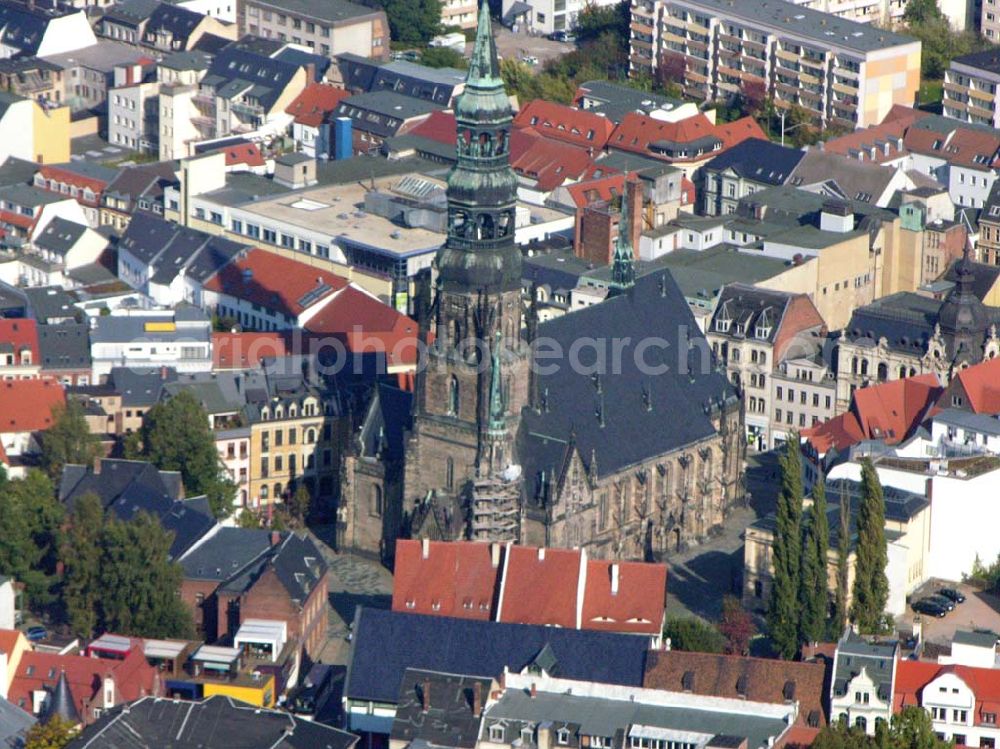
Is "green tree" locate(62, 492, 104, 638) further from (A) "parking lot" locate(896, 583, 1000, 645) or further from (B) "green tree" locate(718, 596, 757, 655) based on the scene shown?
(A) "parking lot" locate(896, 583, 1000, 645)

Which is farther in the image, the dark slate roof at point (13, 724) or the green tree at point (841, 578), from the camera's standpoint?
the green tree at point (841, 578)

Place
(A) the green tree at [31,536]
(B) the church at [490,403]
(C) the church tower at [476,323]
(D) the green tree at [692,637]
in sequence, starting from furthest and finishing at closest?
(A) the green tree at [31,536] < (B) the church at [490,403] < (C) the church tower at [476,323] < (D) the green tree at [692,637]

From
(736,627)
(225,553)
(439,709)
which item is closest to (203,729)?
(439,709)

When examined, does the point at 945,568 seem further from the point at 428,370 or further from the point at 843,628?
the point at 428,370

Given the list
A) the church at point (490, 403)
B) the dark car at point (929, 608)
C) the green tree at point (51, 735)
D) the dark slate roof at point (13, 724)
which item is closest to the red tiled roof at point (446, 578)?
the church at point (490, 403)

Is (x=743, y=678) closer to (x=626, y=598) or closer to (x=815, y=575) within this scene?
(x=626, y=598)

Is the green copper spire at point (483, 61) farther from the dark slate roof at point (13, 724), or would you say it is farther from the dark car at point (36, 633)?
the dark slate roof at point (13, 724)
